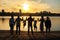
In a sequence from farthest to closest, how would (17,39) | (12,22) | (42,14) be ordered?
(42,14), (12,22), (17,39)

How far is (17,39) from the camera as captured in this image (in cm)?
2677

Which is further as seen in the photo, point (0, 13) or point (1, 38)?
point (0, 13)

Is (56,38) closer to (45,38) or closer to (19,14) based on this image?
(45,38)

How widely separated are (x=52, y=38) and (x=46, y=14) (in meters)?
3.88

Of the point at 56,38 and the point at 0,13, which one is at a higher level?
the point at 0,13

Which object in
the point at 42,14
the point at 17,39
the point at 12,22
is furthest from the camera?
the point at 42,14

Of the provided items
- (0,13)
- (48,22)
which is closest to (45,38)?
(48,22)

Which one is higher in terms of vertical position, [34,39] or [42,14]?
[42,14]

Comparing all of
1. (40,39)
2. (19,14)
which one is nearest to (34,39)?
(40,39)

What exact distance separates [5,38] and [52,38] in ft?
15.5

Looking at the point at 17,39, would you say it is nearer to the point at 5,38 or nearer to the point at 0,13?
the point at 5,38

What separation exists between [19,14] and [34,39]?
4207mm

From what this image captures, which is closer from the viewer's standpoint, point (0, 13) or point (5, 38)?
point (5, 38)

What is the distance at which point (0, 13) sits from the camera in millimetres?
30594
